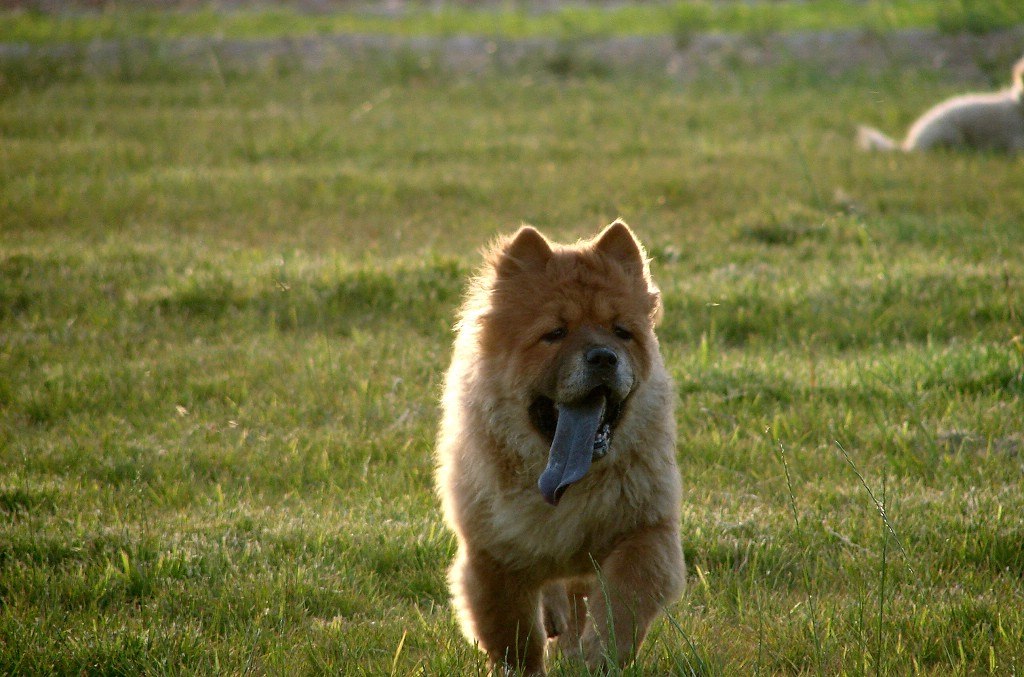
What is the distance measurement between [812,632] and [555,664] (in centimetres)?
93

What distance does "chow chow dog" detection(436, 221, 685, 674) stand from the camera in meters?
3.75

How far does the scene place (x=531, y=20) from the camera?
19469mm

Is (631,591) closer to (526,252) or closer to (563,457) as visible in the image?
(563,457)

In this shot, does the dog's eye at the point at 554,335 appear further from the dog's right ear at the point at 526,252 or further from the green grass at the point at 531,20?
the green grass at the point at 531,20

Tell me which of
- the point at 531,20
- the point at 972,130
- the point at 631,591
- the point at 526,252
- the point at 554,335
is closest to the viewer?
the point at 631,591

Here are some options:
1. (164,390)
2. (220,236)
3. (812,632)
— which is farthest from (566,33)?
(812,632)

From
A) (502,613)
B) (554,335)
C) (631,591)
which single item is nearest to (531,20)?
(554,335)

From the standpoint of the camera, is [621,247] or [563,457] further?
[621,247]

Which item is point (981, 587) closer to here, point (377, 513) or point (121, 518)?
point (377, 513)

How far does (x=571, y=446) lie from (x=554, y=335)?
434 millimetres

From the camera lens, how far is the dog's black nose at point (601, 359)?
12.2ft

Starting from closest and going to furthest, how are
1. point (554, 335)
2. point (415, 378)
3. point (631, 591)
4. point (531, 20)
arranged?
point (631, 591)
point (554, 335)
point (415, 378)
point (531, 20)

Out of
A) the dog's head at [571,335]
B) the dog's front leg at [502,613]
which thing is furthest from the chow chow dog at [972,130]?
the dog's front leg at [502,613]

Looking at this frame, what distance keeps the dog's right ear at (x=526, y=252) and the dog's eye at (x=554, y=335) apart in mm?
308
